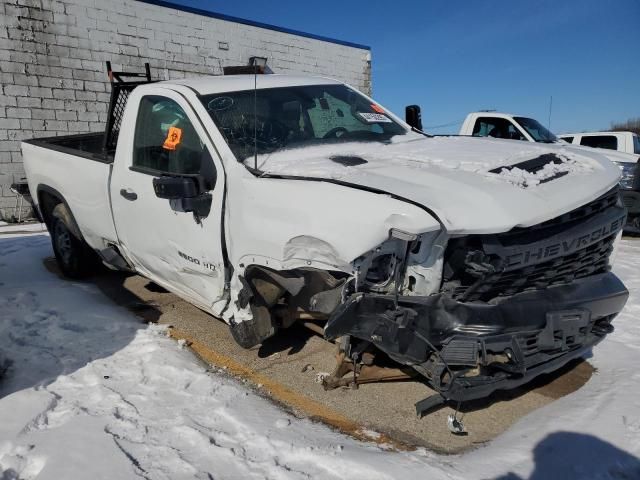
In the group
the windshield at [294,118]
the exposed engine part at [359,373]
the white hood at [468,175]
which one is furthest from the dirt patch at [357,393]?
the windshield at [294,118]

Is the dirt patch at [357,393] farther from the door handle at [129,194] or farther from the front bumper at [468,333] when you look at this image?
the door handle at [129,194]

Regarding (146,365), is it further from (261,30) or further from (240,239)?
(261,30)

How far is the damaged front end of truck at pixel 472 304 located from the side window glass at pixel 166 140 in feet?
4.91

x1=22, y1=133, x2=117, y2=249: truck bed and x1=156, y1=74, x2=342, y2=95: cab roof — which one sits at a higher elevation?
x1=156, y1=74, x2=342, y2=95: cab roof

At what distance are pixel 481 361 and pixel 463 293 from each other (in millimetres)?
334

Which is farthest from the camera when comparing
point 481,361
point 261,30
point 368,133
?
point 261,30

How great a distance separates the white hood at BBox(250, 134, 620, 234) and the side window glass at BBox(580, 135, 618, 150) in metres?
9.37

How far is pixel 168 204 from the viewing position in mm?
3695

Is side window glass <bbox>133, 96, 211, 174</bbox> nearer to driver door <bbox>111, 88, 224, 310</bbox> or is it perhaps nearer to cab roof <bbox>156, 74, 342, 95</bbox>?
driver door <bbox>111, 88, 224, 310</bbox>

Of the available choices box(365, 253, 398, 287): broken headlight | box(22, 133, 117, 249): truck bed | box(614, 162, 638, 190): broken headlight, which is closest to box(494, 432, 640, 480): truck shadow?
box(365, 253, 398, 287): broken headlight

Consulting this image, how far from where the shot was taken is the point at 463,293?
8.55 feet

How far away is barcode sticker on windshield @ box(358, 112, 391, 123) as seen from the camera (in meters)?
4.27

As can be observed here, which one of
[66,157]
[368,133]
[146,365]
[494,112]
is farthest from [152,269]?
[494,112]

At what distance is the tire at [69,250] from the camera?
5.50m
